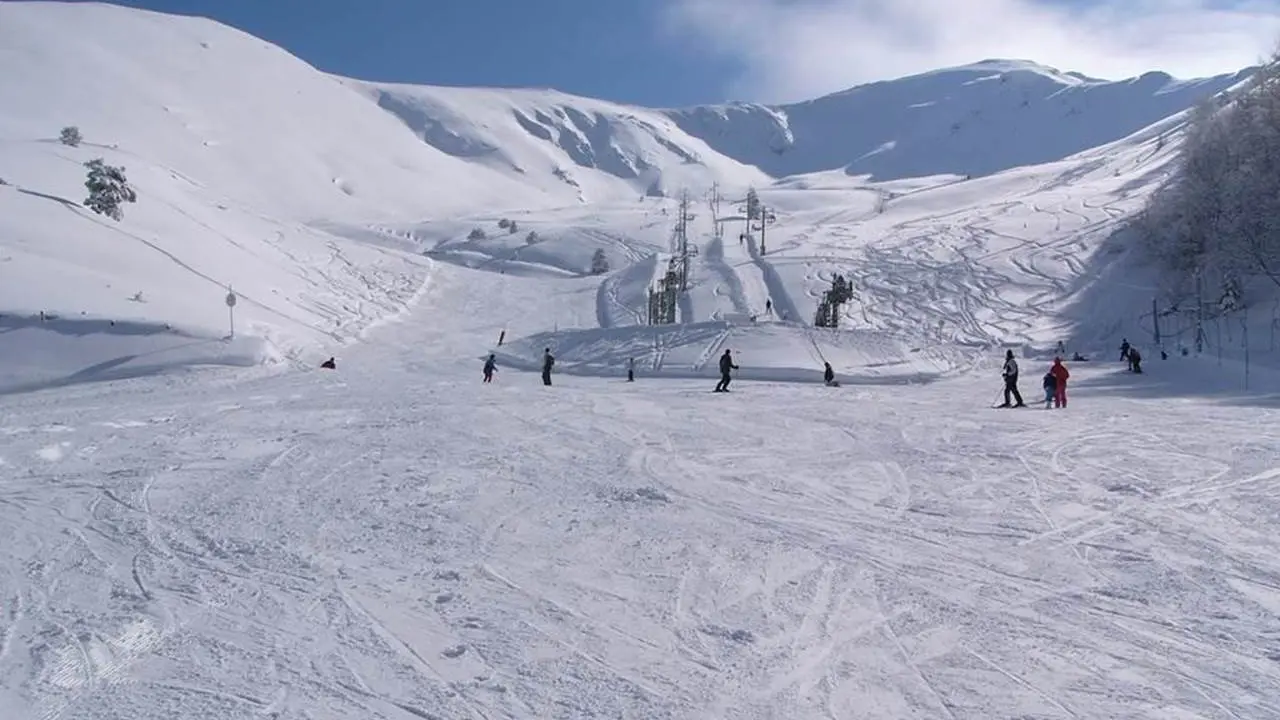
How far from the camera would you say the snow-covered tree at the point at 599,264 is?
289ft

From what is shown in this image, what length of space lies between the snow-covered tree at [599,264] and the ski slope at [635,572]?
237 ft

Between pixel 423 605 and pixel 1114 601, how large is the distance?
4.89 metres

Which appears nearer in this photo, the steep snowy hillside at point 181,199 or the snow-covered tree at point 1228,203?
the steep snowy hillside at point 181,199

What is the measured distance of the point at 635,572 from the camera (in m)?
7.82

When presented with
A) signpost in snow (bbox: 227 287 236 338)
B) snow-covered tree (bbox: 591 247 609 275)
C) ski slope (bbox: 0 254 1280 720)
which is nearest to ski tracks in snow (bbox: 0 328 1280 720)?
ski slope (bbox: 0 254 1280 720)

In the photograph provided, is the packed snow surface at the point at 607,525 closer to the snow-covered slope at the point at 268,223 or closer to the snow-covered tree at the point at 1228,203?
the snow-covered slope at the point at 268,223

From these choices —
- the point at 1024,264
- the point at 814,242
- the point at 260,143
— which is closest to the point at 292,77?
the point at 260,143

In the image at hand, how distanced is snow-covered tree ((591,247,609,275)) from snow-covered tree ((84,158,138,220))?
45.1 meters

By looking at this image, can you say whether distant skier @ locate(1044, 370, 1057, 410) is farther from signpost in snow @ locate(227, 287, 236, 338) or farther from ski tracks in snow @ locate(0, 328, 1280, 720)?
signpost in snow @ locate(227, 287, 236, 338)

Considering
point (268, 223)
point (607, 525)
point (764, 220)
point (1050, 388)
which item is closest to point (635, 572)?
point (607, 525)

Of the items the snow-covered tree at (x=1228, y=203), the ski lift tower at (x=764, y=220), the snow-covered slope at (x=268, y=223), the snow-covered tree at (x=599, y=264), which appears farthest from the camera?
the snow-covered tree at (x=599, y=264)

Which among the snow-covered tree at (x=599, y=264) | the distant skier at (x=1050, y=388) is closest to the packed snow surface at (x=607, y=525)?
the distant skier at (x=1050, y=388)

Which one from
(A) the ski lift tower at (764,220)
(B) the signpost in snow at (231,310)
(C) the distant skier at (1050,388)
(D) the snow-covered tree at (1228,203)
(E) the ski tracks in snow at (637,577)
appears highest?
(A) the ski lift tower at (764,220)

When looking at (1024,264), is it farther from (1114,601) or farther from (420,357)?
(1114,601)
